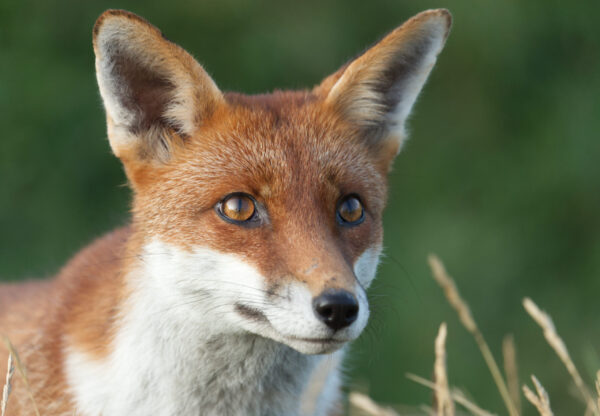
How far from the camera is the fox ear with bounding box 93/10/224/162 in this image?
415cm

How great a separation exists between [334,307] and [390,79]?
1862 mm

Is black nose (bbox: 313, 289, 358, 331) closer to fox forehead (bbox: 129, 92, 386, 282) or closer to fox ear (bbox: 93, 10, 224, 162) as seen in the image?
fox forehead (bbox: 129, 92, 386, 282)

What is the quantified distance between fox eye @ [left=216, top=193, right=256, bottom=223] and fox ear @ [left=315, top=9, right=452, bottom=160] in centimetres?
94

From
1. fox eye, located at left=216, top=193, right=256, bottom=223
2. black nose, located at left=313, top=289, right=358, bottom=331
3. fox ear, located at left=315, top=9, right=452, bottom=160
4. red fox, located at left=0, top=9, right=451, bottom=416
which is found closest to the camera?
black nose, located at left=313, top=289, right=358, bottom=331

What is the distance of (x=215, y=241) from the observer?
4.00 meters

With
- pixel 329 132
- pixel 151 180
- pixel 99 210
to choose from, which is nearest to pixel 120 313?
pixel 151 180

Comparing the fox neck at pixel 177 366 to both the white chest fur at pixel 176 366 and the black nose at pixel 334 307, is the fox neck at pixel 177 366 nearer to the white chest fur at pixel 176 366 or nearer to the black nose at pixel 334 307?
the white chest fur at pixel 176 366

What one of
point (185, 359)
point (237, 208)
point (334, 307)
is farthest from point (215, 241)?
point (334, 307)

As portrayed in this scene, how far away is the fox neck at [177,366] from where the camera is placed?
4.16 meters

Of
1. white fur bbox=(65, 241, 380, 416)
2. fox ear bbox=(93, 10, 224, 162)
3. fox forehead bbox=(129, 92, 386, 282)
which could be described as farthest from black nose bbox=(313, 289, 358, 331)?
fox ear bbox=(93, 10, 224, 162)

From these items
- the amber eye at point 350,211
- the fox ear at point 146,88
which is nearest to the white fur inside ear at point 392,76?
the amber eye at point 350,211

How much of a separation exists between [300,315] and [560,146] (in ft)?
23.1

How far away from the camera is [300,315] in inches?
141

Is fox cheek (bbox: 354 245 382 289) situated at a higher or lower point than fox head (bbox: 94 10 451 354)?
lower
